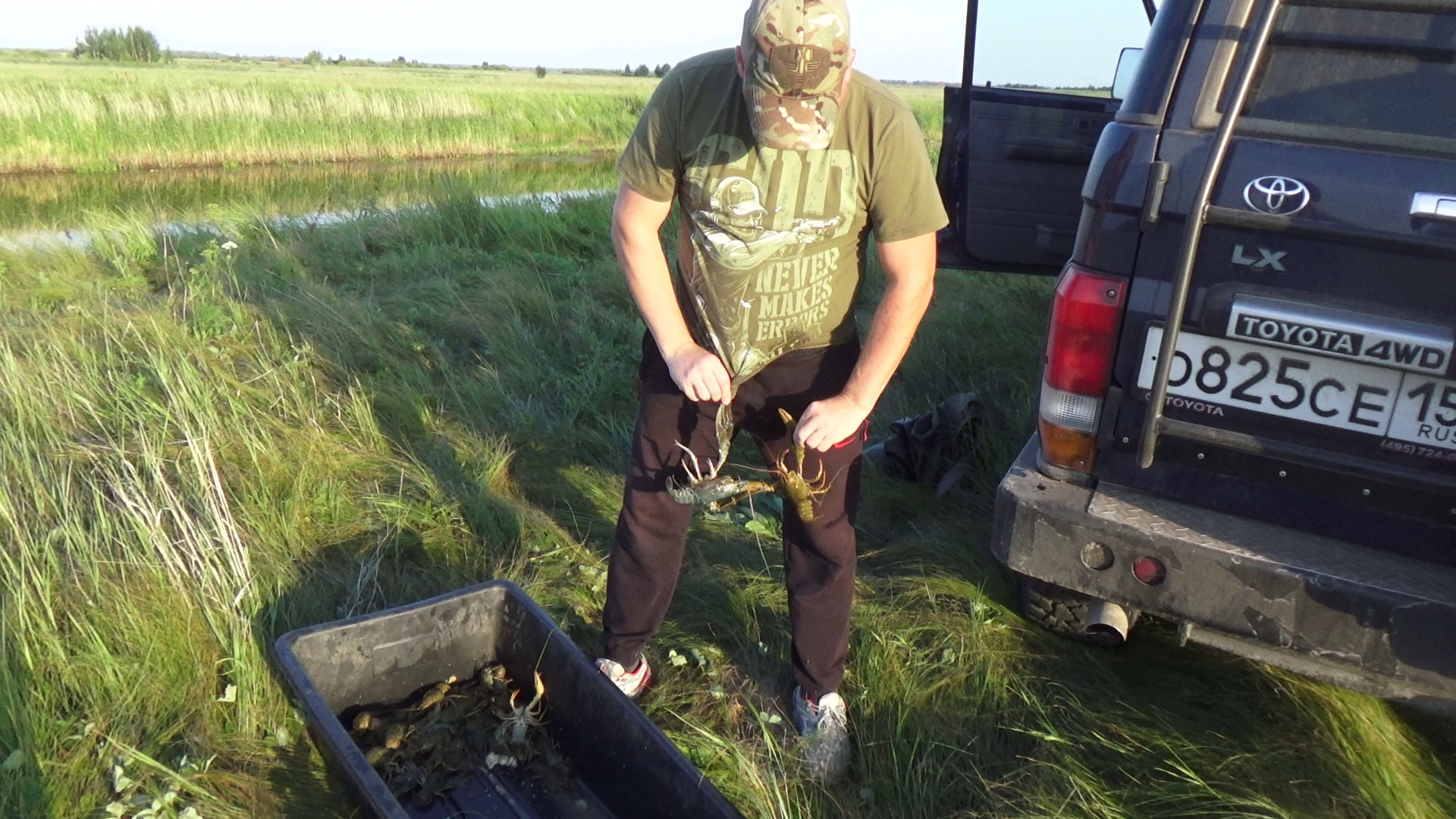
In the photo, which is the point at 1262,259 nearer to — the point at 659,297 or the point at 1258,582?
the point at 1258,582

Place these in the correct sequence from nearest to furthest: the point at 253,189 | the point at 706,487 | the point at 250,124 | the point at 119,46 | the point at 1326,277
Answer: the point at 1326,277 → the point at 706,487 → the point at 253,189 → the point at 250,124 → the point at 119,46

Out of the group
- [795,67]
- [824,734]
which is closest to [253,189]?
[824,734]

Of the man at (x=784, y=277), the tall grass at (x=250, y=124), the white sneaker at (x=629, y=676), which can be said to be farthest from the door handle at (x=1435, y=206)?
the tall grass at (x=250, y=124)

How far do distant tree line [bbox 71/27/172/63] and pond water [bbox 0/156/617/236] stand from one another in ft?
164

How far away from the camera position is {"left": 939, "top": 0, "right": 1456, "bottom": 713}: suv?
76.4 inches

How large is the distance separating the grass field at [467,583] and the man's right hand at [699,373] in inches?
32.7

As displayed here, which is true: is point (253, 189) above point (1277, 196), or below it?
below

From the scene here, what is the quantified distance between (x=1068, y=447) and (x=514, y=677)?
158 centimetres

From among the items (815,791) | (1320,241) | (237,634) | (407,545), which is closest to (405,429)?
(407,545)

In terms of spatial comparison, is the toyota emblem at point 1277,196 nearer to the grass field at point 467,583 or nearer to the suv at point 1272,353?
the suv at point 1272,353

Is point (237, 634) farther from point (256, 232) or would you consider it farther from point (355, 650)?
point (256, 232)

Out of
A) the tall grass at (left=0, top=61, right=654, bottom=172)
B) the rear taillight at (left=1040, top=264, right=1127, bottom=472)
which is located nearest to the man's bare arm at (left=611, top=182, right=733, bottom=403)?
the rear taillight at (left=1040, top=264, right=1127, bottom=472)

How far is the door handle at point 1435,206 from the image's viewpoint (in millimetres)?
1855

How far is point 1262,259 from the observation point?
6.63 feet
